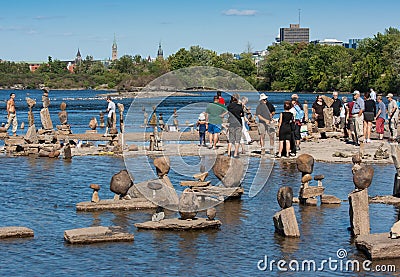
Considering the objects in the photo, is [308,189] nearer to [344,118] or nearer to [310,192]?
[310,192]

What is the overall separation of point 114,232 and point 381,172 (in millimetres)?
10717

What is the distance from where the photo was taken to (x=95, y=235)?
14391 millimetres

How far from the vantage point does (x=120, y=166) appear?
2517 cm

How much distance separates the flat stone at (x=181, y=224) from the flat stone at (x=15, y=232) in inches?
80.3

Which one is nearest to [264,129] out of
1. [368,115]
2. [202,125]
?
[202,125]

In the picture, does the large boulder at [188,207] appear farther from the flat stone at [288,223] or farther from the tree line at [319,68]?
the tree line at [319,68]

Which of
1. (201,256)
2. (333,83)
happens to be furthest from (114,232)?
(333,83)

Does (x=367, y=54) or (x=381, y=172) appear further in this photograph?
(x=367, y=54)

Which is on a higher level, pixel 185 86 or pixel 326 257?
pixel 185 86

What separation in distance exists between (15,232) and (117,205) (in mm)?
3033

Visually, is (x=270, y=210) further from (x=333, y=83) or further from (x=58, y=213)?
(x=333, y=83)

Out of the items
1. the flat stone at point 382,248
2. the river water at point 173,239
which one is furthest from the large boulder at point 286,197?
the flat stone at point 382,248

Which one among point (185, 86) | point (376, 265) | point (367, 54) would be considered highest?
point (367, 54)

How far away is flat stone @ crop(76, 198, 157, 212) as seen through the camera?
686 inches
